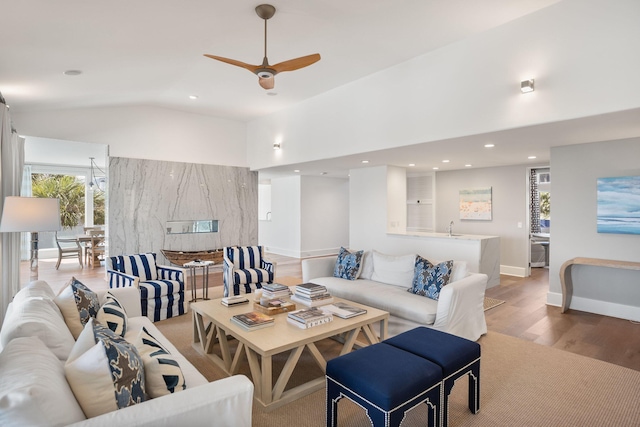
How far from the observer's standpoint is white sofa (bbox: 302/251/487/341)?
3.39 m

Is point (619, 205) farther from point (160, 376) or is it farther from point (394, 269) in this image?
point (160, 376)

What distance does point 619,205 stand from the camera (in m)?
4.43

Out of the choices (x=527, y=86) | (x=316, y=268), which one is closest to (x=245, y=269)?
(x=316, y=268)

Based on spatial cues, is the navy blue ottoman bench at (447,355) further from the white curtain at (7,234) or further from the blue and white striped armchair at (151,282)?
the white curtain at (7,234)

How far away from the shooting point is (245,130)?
7.65 m

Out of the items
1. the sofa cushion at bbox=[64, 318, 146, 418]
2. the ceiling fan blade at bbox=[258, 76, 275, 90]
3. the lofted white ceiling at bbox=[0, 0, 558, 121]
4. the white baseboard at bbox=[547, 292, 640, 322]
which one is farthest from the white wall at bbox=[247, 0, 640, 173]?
the sofa cushion at bbox=[64, 318, 146, 418]

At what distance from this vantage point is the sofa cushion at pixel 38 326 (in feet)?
5.82

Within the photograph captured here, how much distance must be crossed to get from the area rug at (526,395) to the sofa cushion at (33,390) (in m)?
1.34

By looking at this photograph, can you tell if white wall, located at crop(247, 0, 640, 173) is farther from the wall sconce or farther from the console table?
the console table

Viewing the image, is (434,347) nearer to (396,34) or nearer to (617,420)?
(617,420)

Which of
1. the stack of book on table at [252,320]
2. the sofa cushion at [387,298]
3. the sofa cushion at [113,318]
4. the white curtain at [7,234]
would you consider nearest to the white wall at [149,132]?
the white curtain at [7,234]

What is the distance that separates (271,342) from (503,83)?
3.45 metres

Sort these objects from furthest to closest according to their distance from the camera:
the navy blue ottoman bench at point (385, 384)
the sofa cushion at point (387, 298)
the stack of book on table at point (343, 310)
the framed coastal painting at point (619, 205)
→ the framed coastal painting at point (619, 205)
the sofa cushion at point (387, 298)
the stack of book on table at point (343, 310)
the navy blue ottoman bench at point (385, 384)

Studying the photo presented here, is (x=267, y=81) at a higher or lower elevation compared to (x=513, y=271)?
higher
